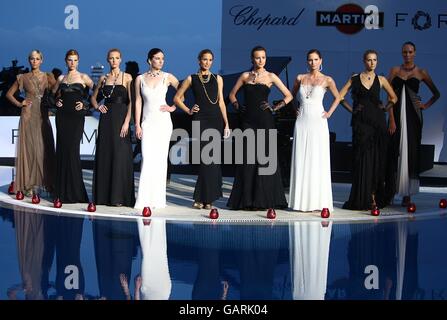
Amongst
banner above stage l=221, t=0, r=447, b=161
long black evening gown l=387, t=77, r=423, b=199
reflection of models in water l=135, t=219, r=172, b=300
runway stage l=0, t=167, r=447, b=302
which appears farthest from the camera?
banner above stage l=221, t=0, r=447, b=161

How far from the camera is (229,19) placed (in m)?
14.9

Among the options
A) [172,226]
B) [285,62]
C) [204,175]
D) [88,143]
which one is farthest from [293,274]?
[88,143]

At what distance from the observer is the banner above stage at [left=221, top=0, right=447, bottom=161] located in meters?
14.8

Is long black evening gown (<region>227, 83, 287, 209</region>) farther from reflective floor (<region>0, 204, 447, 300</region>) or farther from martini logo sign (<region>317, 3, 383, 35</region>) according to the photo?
martini logo sign (<region>317, 3, 383, 35</region>)

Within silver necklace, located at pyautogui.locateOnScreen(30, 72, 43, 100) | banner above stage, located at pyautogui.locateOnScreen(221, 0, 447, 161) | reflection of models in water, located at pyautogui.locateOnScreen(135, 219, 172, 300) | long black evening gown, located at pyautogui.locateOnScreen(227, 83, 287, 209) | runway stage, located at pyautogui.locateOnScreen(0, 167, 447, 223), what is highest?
banner above stage, located at pyautogui.locateOnScreen(221, 0, 447, 161)

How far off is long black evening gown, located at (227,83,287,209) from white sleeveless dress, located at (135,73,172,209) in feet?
2.46

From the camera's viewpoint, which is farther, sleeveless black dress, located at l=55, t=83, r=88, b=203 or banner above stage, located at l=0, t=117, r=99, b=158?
banner above stage, located at l=0, t=117, r=99, b=158

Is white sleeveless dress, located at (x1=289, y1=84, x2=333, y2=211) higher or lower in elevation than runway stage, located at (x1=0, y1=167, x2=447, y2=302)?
higher

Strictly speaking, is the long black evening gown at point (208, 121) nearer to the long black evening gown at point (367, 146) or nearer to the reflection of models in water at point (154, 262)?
the reflection of models in water at point (154, 262)

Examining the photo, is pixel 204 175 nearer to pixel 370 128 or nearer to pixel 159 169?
pixel 159 169

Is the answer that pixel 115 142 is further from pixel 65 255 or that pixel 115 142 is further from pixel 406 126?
pixel 406 126

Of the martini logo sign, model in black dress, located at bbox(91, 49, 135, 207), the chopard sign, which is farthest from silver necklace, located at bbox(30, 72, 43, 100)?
the martini logo sign

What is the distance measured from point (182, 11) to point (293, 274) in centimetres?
954

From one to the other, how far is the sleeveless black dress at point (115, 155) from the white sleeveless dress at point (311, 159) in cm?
164
